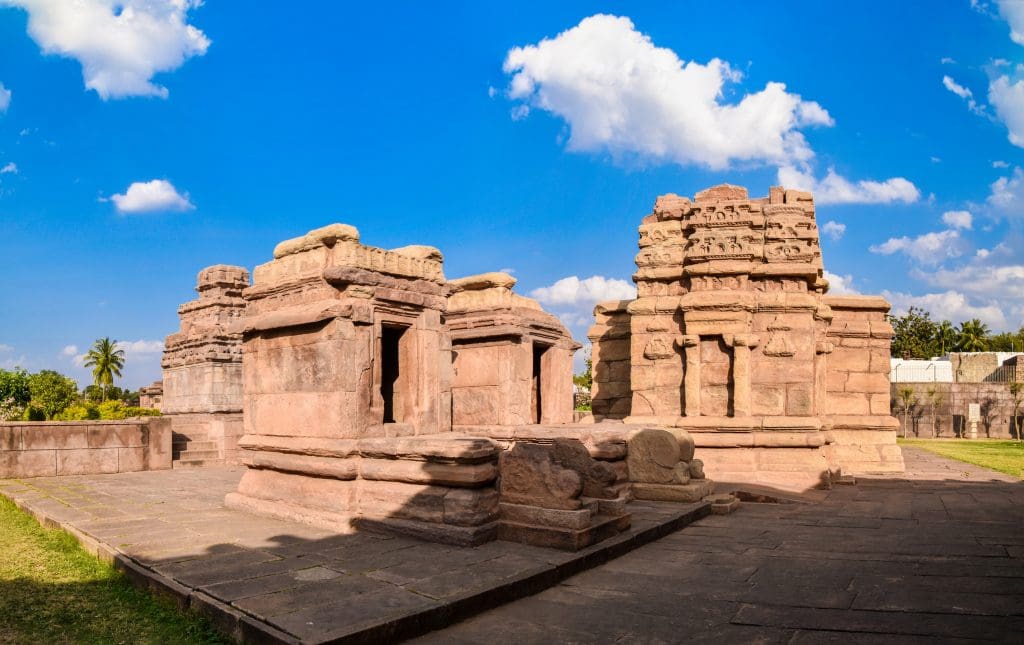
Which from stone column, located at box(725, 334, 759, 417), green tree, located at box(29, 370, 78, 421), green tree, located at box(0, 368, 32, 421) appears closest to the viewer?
stone column, located at box(725, 334, 759, 417)

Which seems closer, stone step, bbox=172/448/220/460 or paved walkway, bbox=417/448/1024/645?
paved walkway, bbox=417/448/1024/645

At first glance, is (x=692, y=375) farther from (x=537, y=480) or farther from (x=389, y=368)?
(x=537, y=480)

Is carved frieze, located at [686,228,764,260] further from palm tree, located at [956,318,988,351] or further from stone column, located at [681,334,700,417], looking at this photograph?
palm tree, located at [956,318,988,351]

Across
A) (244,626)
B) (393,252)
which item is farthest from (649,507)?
(244,626)

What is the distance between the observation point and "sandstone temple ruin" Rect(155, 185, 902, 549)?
6.27m

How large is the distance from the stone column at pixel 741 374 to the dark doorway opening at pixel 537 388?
3017 millimetres

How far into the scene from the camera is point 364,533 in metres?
6.41

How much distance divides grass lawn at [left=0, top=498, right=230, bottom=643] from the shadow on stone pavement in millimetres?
129

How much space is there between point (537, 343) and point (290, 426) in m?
4.57

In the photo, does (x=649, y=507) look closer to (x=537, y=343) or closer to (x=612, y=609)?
(x=612, y=609)

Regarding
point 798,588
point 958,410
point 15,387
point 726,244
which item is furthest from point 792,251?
point 15,387

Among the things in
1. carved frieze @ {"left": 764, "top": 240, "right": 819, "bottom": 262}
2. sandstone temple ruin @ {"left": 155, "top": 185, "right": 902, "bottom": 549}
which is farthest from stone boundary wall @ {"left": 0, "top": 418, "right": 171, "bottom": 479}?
carved frieze @ {"left": 764, "top": 240, "right": 819, "bottom": 262}

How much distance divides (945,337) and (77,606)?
2418 inches

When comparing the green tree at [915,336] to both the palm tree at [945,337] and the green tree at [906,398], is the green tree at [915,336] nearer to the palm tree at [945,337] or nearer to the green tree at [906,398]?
the palm tree at [945,337]
